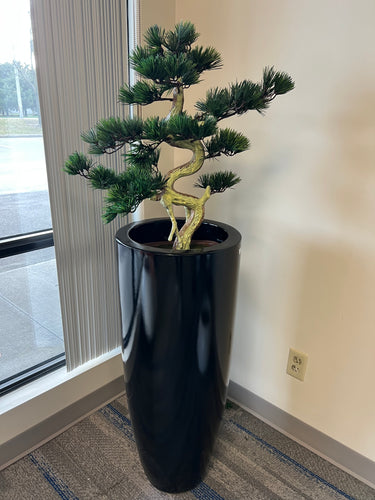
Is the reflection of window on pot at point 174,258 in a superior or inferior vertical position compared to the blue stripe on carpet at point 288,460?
superior

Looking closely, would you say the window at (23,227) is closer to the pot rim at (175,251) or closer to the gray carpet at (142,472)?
the gray carpet at (142,472)

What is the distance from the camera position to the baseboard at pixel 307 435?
4.42 feet

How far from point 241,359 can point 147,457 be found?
611 mm

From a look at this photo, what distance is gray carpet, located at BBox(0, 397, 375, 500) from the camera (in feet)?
4.21

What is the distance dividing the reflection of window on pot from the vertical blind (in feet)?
0.97

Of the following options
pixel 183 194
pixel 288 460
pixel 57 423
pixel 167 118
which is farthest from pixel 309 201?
pixel 57 423

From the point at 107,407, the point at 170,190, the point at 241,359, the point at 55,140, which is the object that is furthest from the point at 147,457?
the point at 55,140

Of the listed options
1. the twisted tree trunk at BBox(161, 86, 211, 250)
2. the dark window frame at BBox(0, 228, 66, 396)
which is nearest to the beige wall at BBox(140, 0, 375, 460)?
the twisted tree trunk at BBox(161, 86, 211, 250)

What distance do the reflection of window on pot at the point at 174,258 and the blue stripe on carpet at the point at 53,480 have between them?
1.14ft

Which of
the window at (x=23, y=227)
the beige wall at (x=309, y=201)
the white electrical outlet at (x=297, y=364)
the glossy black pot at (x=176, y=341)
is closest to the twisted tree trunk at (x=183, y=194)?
the glossy black pot at (x=176, y=341)

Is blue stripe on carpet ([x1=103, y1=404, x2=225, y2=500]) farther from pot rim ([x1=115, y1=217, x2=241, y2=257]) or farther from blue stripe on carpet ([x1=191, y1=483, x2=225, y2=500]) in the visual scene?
pot rim ([x1=115, y1=217, x2=241, y2=257])

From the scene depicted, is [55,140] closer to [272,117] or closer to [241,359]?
[272,117]

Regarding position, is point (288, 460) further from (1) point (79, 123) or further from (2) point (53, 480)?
(1) point (79, 123)

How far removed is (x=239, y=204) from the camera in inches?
58.4
